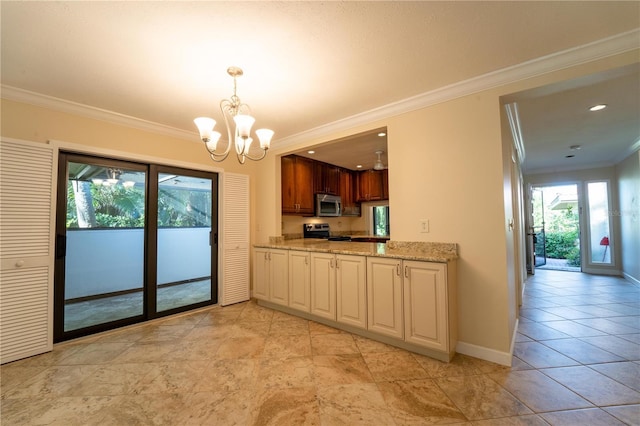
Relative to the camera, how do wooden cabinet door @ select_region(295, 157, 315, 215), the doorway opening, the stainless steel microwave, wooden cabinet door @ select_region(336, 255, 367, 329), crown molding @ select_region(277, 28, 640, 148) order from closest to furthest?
crown molding @ select_region(277, 28, 640, 148) → wooden cabinet door @ select_region(336, 255, 367, 329) → wooden cabinet door @ select_region(295, 157, 315, 215) → the stainless steel microwave → the doorway opening

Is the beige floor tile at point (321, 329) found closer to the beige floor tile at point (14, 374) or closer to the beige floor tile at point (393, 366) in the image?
the beige floor tile at point (393, 366)

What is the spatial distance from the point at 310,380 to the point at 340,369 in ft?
0.94

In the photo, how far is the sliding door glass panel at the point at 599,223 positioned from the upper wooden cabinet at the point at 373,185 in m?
4.61

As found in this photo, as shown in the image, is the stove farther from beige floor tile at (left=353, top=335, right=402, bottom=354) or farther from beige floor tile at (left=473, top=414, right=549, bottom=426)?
beige floor tile at (left=473, top=414, right=549, bottom=426)

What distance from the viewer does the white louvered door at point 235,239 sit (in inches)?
154

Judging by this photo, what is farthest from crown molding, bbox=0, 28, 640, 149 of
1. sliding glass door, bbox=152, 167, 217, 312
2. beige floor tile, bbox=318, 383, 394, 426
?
beige floor tile, bbox=318, 383, 394, 426

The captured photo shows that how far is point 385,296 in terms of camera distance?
2.60 metres

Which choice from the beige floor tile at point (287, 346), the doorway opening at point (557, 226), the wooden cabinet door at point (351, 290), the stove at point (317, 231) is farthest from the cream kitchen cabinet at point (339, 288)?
the doorway opening at point (557, 226)

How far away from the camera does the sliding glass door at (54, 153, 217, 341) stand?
9.20 ft

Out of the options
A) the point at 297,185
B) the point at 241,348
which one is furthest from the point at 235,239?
the point at 241,348

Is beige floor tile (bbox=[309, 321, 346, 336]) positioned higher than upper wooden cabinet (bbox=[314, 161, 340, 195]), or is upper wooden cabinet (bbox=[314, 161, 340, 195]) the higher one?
upper wooden cabinet (bbox=[314, 161, 340, 195])

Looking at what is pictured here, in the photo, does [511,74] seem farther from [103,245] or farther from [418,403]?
[103,245]

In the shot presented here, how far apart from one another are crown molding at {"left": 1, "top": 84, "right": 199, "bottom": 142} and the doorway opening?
7.55 m

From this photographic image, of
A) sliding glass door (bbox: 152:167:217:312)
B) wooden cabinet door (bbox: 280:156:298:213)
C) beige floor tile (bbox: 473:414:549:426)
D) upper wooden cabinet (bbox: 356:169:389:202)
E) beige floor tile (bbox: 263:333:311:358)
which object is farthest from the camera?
upper wooden cabinet (bbox: 356:169:389:202)
